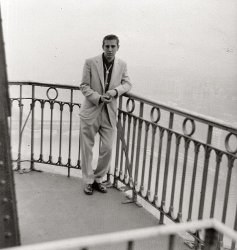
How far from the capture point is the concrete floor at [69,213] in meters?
4.30

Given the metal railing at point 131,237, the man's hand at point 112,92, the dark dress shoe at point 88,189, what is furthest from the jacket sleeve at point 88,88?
the metal railing at point 131,237

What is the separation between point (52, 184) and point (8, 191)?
103 inches

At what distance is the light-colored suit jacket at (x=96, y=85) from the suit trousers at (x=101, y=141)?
59 mm

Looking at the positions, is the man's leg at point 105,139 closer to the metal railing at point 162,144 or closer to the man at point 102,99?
the man at point 102,99

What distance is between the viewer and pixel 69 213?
4777 millimetres

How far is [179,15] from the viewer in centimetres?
4344

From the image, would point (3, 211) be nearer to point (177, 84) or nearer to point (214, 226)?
point (214, 226)

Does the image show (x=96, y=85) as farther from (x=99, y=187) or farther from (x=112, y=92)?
(x=99, y=187)

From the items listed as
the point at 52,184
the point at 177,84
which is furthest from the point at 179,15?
the point at 52,184

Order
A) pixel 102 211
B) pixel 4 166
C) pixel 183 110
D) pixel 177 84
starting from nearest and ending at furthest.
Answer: pixel 4 166, pixel 183 110, pixel 102 211, pixel 177 84

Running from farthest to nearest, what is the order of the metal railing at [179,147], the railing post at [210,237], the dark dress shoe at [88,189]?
the dark dress shoe at [88,189] → the metal railing at [179,147] → the railing post at [210,237]

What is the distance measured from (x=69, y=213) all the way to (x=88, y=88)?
143cm

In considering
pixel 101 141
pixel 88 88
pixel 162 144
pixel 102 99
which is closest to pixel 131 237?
pixel 162 144

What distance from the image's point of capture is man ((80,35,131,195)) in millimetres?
5078
